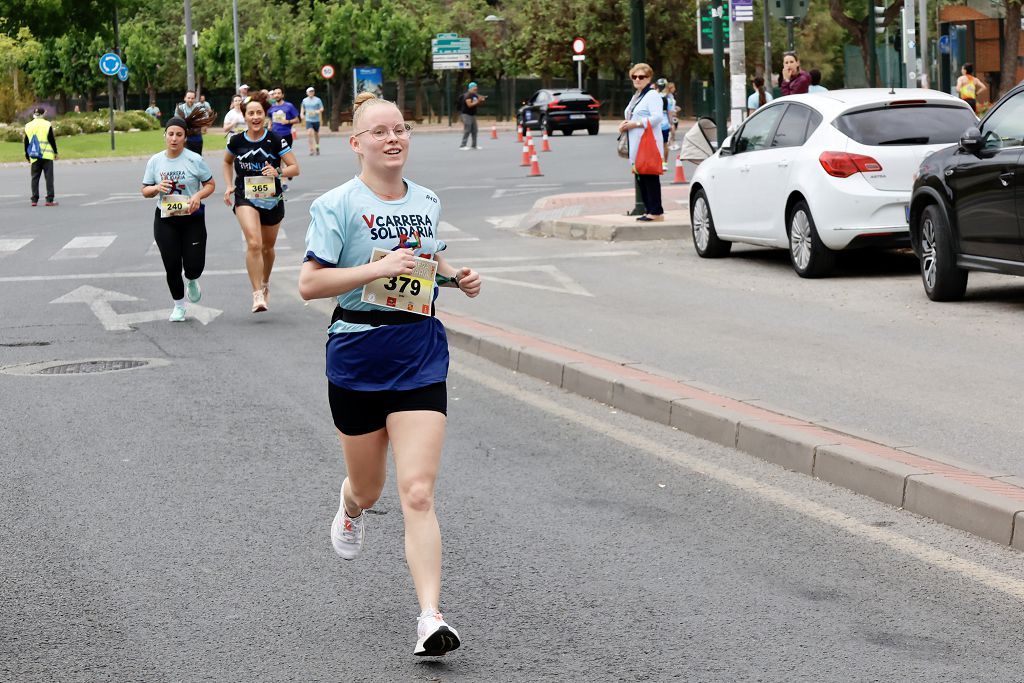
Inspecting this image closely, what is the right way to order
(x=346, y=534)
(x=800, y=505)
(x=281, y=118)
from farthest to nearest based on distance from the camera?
1. (x=281, y=118)
2. (x=800, y=505)
3. (x=346, y=534)

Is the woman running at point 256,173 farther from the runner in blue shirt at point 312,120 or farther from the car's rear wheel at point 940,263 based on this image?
the runner in blue shirt at point 312,120

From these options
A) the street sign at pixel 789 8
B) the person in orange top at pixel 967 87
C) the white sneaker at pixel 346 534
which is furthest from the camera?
the person in orange top at pixel 967 87

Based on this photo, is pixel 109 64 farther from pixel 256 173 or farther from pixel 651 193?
pixel 256 173

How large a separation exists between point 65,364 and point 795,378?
5.11 meters

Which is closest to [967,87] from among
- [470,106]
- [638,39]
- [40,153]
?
[638,39]

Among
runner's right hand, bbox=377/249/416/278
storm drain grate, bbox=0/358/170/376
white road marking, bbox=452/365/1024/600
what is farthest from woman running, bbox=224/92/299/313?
runner's right hand, bbox=377/249/416/278

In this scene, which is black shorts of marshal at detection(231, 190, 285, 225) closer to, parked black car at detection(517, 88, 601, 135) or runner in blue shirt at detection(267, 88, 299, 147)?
runner in blue shirt at detection(267, 88, 299, 147)

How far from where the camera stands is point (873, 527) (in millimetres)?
6559

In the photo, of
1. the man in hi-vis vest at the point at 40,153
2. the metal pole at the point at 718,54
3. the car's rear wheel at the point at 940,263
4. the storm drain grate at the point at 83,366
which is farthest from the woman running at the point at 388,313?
the man in hi-vis vest at the point at 40,153

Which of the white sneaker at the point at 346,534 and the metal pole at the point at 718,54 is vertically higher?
the metal pole at the point at 718,54

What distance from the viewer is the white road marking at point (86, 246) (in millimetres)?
20297

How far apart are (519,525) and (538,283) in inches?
351

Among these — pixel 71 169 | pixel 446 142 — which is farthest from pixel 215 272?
pixel 446 142

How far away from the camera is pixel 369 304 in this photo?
521 cm
